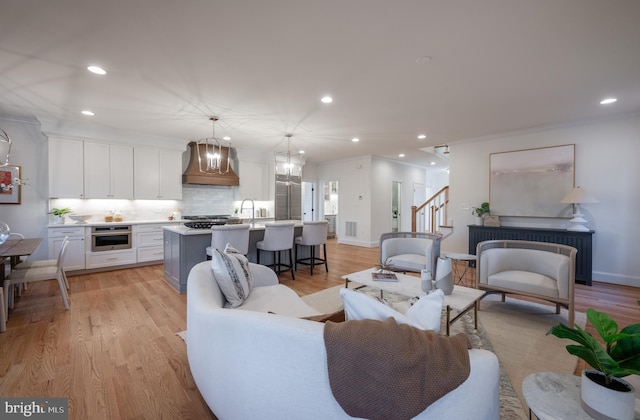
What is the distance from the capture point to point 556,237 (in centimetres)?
440

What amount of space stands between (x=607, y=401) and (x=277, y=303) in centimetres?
174

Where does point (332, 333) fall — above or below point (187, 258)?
above

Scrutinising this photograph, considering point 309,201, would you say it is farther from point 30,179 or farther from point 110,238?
point 30,179

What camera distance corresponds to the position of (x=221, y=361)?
130 cm

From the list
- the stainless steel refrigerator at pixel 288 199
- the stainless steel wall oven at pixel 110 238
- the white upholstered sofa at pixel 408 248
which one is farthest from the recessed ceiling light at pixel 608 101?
the stainless steel wall oven at pixel 110 238

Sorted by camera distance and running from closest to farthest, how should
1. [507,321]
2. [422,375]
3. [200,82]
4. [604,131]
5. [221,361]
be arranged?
[422,375]
[221,361]
[507,321]
[200,82]
[604,131]

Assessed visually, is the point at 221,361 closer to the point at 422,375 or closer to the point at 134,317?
the point at 422,375

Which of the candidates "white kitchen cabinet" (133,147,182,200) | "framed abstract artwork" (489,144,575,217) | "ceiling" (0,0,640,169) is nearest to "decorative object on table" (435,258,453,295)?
"ceiling" (0,0,640,169)

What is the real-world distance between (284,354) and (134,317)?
2693mm

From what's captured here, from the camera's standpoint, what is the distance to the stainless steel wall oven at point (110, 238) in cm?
477

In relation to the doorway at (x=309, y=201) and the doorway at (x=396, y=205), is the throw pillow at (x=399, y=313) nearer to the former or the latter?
the doorway at (x=396, y=205)

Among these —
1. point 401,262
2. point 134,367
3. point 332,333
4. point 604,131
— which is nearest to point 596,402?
point 332,333

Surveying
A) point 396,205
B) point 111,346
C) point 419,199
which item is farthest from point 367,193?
point 111,346

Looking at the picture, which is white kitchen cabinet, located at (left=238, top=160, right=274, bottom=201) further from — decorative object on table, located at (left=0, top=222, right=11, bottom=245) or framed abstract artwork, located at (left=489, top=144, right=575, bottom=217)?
framed abstract artwork, located at (left=489, top=144, right=575, bottom=217)
